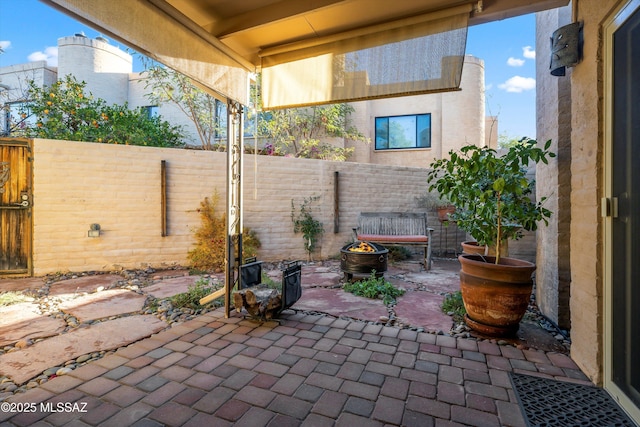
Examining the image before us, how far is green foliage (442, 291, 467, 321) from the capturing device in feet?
10.1

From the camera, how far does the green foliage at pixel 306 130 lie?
877cm

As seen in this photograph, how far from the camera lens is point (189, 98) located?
7863 millimetres

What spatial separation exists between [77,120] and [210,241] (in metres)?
4.57

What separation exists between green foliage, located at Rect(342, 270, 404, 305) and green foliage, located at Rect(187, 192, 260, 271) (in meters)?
2.25

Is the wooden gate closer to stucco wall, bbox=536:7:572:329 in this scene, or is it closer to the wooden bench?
the wooden bench

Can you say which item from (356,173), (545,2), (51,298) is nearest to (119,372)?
(51,298)

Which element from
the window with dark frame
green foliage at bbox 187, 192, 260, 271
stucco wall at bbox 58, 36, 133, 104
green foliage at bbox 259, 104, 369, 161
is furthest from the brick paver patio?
stucco wall at bbox 58, 36, 133, 104

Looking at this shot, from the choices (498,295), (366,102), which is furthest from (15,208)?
(366,102)

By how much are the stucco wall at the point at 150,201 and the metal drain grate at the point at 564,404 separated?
139 inches

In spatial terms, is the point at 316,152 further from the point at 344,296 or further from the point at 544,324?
the point at 544,324

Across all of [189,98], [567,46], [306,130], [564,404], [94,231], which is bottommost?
[564,404]

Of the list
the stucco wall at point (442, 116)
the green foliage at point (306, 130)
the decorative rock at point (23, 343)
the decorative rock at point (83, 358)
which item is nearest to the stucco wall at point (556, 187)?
the decorative rock at point (83, 358)

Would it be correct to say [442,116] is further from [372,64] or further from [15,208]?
[15,208]

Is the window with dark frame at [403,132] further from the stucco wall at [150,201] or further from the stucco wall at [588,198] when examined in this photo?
the stucco wall at [588,198]
